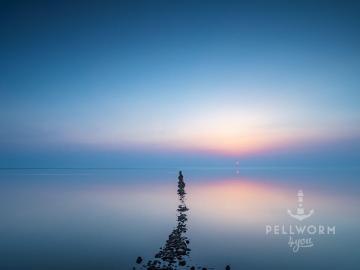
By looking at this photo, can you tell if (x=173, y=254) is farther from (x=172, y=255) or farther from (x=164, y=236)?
(x=164, y=236)

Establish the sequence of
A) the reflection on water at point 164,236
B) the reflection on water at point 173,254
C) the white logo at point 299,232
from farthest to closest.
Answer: the white logo at point 299,232 < the reflection on water at point 164,236 < the reflection on water at point 173,254

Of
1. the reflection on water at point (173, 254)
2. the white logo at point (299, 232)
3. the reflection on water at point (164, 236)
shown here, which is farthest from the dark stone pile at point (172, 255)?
the white logo at point (299, 232)

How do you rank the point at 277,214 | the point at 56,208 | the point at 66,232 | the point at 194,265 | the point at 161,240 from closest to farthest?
1. the point at 194,265
2. the point at 161,240
3. the point at 66,232
4. the point at 277,214
5. the point at 56,208

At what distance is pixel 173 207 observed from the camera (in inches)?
2395

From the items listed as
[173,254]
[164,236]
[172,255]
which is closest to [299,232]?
[164,236]

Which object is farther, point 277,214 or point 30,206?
point 30,206

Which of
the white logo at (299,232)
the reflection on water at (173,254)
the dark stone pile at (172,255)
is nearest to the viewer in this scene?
the dark stone pile at (172,255)

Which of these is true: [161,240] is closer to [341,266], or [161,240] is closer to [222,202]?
[341,266]

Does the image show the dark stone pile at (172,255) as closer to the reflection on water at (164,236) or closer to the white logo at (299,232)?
the reflection on water at (164,236)

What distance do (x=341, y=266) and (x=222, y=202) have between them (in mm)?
37988

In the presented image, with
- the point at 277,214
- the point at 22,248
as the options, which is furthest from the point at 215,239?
the point at 22,248

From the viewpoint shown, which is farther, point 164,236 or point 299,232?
point 299,232

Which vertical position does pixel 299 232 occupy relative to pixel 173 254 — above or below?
above

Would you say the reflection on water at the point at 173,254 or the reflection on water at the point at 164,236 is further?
the reflection on water at the point at 164,236
